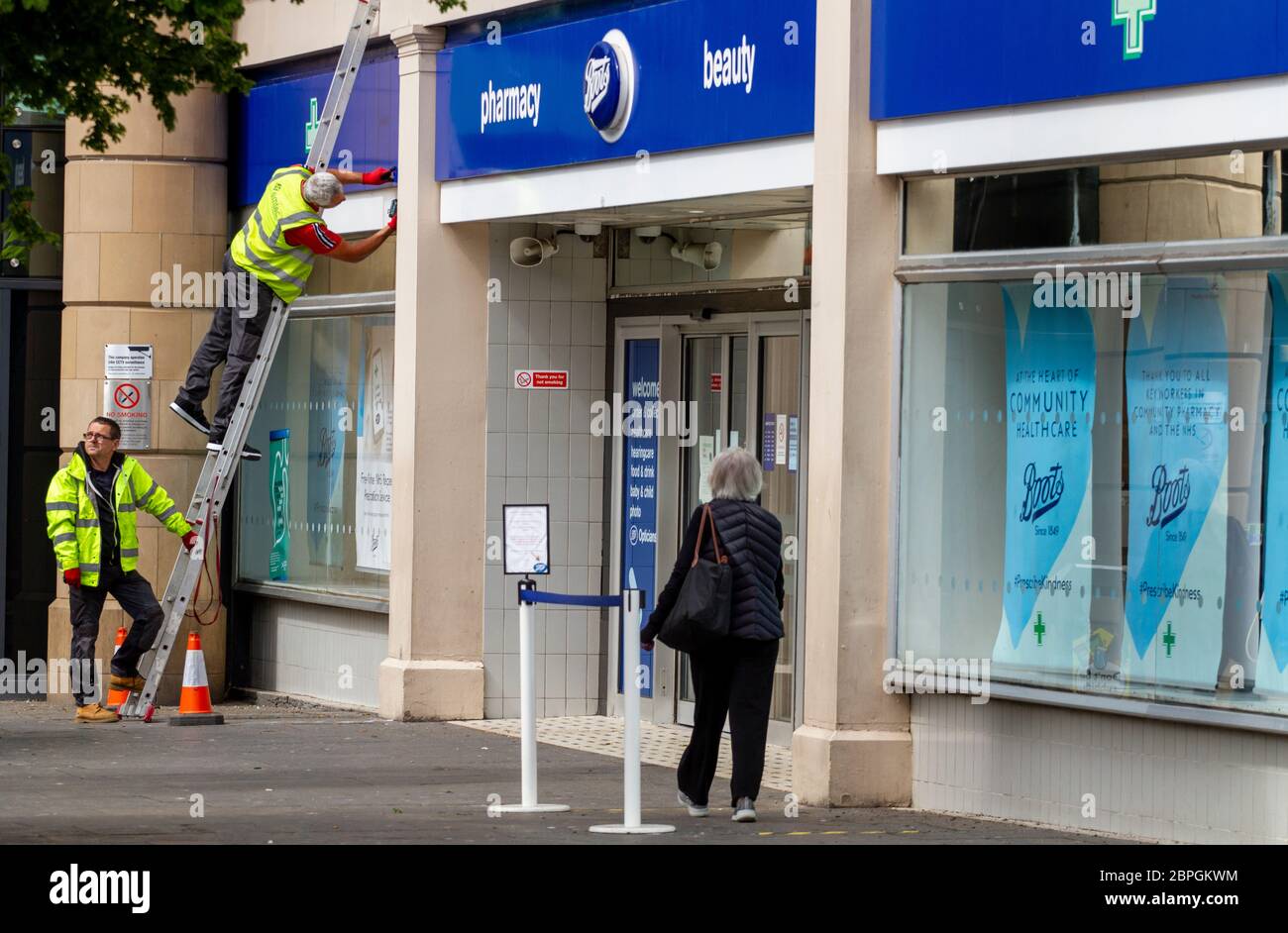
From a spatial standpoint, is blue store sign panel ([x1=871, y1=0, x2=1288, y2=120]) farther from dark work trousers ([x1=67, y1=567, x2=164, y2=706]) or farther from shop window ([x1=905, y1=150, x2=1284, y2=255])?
dark work trousers ([x1=67, y1=567, x2=164, y2=706])

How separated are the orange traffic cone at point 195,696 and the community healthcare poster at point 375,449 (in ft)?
4.69

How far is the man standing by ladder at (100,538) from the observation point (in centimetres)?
1402

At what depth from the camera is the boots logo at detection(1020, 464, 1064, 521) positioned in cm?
1035

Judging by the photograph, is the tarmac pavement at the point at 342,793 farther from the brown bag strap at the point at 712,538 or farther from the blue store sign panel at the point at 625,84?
the blue store sign panel at the point at 625,84

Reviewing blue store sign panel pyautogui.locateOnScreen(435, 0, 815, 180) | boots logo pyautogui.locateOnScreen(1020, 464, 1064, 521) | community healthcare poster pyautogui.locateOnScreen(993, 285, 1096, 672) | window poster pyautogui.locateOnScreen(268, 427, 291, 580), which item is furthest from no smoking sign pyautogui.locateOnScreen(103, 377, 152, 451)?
boots logo pyautogui.locateOnScreen(1020, 464, 1064, 521)

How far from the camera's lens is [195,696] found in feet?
47.0

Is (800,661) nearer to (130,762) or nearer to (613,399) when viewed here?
(613,399)

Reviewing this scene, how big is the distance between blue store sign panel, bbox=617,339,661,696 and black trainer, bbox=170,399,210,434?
2.83 m

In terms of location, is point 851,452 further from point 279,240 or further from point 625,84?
point 279,240

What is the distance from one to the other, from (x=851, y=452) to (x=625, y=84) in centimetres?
289

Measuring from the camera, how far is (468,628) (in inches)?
555

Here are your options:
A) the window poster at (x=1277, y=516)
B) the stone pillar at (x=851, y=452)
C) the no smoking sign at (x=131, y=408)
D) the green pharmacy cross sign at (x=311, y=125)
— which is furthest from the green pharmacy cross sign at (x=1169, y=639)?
the no smoking sign at (x=131, y=408)
